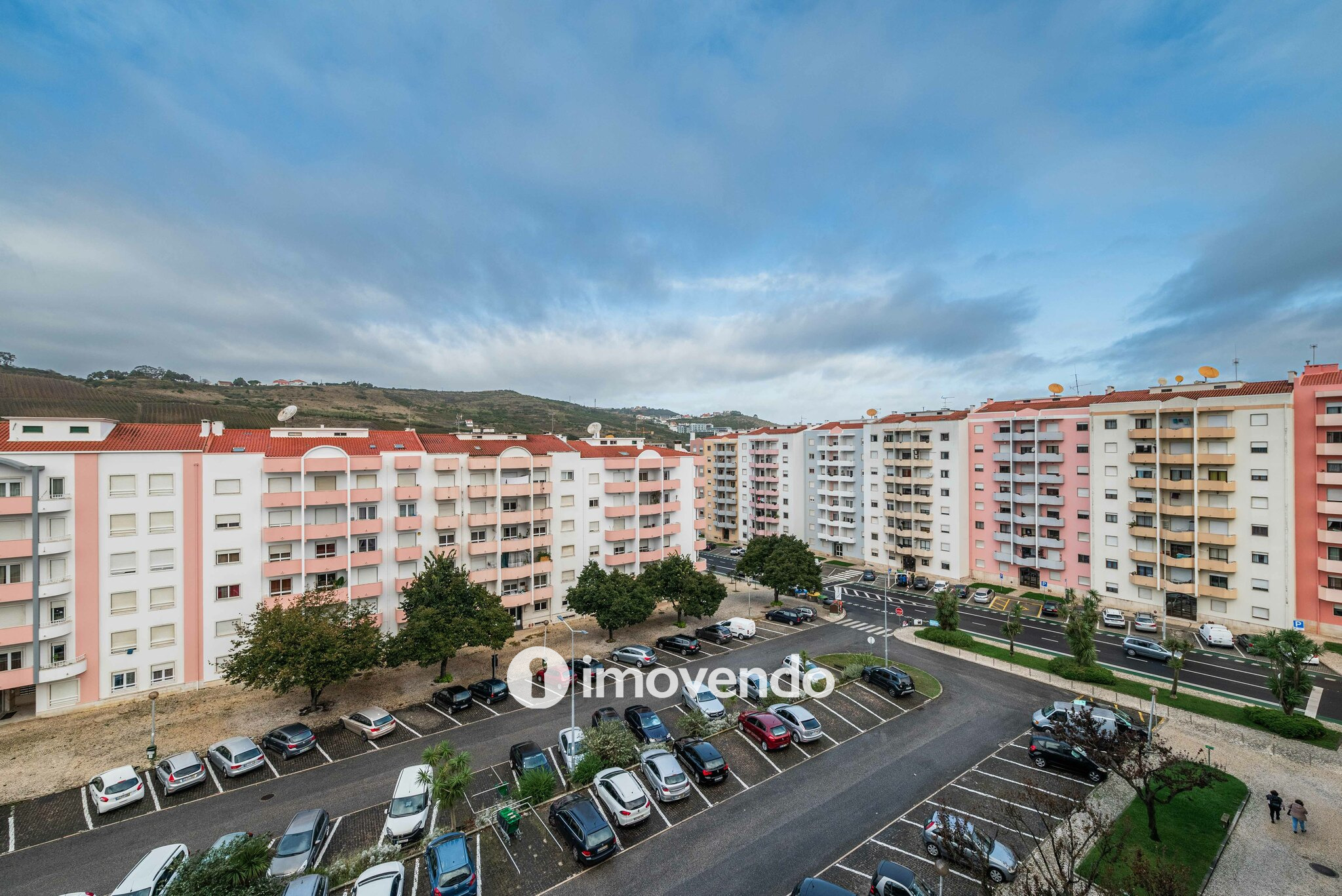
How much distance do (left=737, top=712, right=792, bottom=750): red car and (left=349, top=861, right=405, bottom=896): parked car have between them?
54.6 feet

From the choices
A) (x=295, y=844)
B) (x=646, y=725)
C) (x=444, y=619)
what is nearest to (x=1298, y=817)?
(x=646, y=725)

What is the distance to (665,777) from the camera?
2372 centimetres

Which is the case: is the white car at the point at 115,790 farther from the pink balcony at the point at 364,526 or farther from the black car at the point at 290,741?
the pink balcony at the point at 364,526

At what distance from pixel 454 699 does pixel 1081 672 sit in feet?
131

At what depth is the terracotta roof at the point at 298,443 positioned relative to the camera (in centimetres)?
3838

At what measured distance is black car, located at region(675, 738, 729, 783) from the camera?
24812mm

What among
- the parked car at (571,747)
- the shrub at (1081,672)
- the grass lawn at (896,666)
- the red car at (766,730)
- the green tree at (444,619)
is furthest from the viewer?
the shrub at (1081,672)

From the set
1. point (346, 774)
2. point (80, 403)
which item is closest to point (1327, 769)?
point (346, 774)

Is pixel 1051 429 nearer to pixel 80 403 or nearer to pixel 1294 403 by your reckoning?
pixel 1294 403

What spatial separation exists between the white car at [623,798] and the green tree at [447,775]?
5.54 meters

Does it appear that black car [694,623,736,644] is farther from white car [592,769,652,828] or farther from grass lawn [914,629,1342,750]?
white car [592,769,652,828]

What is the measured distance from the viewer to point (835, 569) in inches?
2931

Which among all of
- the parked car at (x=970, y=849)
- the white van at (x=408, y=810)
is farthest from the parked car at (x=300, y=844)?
the parked car at (x=970, y=849)

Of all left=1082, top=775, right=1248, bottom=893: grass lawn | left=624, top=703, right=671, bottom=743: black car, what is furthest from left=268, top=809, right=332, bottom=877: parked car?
left=1082, top=775, right=1248, bottom=893: grass lawn
